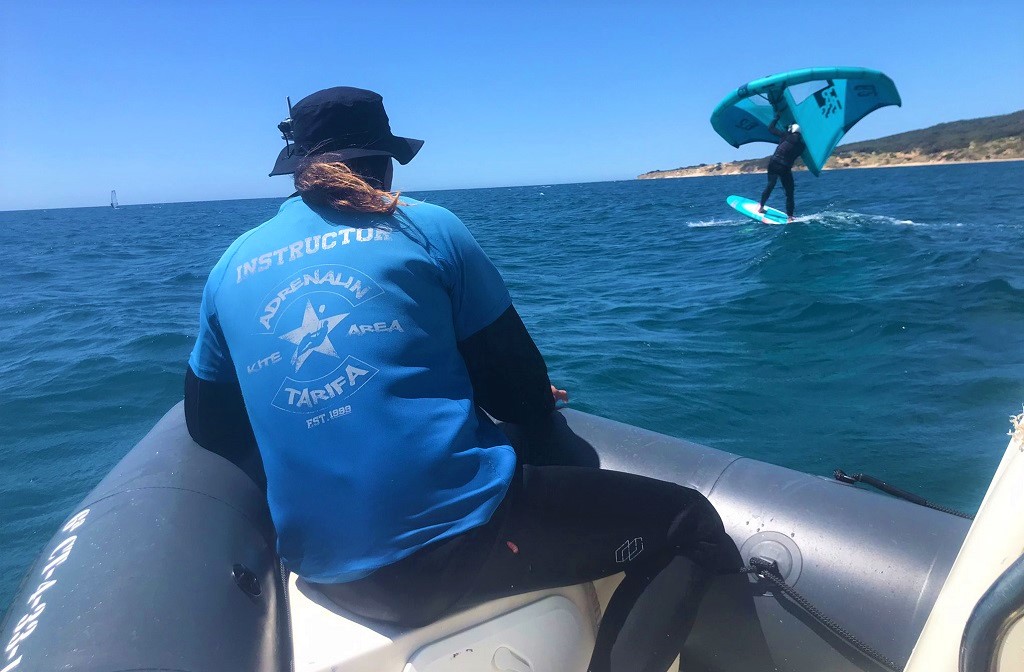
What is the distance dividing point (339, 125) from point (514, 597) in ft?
3.44

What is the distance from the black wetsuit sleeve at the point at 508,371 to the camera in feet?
4.86

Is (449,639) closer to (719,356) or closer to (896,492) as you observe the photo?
(896,492)

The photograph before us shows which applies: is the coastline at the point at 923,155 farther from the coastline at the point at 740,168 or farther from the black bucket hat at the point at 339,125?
the black bucket hat at the point at 339,125

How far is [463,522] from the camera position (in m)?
1.26

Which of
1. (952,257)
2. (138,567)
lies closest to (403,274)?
(138,567)

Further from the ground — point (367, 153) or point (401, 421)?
point (367, 153)

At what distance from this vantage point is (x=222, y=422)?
1.73 m

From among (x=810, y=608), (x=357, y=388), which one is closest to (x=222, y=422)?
(x=357, y=388)

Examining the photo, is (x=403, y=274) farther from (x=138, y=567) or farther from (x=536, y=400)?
(x=138, y=567)

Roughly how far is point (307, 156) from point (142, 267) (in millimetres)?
13471

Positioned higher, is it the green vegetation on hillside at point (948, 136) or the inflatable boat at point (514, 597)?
the green vegetation on hillside at point (948, 136)

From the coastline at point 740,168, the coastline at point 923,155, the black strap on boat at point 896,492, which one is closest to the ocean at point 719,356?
the black strap on boat at point 896,492

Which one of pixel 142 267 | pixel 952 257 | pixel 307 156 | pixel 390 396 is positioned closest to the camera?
pixel 390 396

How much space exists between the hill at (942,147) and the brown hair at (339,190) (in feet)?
194
